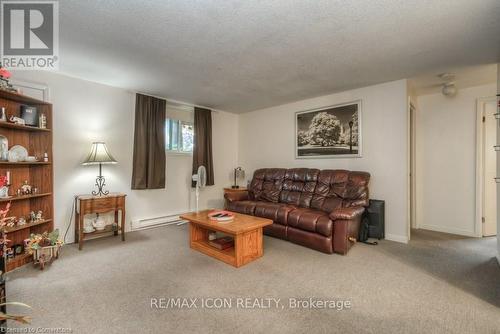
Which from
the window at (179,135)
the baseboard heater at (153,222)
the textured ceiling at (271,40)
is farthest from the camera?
the window at (179,135)

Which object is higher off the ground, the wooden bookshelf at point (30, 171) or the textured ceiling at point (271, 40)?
the textured ceiling at point (271, 40)

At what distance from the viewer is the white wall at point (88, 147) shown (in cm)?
317

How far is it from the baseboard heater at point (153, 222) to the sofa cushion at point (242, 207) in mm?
1013

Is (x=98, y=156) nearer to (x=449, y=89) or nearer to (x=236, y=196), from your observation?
(x=236, y=196)

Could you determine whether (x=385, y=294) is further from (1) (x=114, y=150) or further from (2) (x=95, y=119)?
(2) (x=95, y=119)

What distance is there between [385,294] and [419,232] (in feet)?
8.14

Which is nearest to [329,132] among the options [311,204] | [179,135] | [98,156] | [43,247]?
[311,204]

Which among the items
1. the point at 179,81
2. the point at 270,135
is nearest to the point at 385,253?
the point at 270,135

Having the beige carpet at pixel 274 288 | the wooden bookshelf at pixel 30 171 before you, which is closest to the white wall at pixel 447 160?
the beige carpet at pixel 274 288

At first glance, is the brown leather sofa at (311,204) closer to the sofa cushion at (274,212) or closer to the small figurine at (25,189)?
the sofa cushion at (274,212)

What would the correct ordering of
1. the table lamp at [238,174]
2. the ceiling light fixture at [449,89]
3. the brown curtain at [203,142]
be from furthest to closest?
the table lamp at [238,174], the brown curtain at [203,142], the ceiling light fixture at [449,89]

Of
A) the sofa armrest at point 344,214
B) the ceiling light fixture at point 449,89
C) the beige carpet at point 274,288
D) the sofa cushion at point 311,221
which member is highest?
the ceiling light fixture at point 449,89

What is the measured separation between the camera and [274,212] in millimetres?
3389

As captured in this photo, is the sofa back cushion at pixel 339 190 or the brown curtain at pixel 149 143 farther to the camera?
the brown curtain at pixel 149 143
